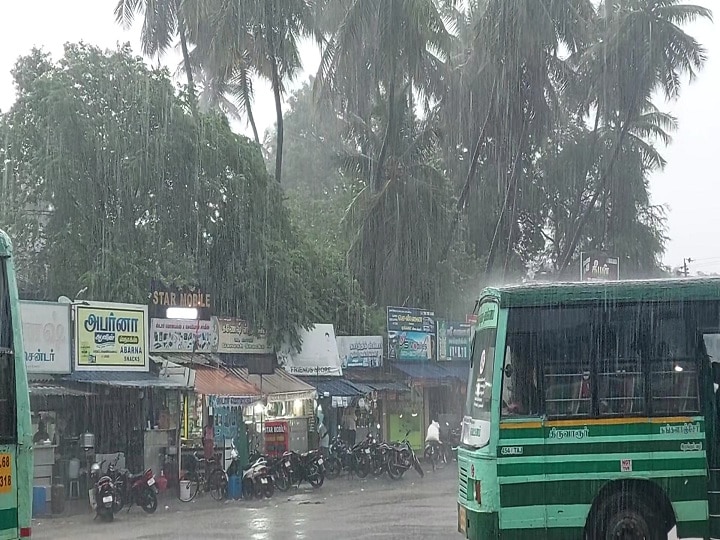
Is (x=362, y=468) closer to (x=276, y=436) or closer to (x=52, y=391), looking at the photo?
(x=276, y=436)

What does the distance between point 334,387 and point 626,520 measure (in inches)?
725

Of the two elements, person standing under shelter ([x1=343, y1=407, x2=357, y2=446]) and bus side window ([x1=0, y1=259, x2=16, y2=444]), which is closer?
bus side window ([x1=0, y1=259, x2=16, y2=444])

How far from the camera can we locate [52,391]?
19.0 metres

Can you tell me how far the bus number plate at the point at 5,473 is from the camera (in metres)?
7.87

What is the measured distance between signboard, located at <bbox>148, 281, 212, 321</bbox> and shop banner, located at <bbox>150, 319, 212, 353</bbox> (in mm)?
223

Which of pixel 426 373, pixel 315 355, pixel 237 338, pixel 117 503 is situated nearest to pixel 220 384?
pixel 237 338

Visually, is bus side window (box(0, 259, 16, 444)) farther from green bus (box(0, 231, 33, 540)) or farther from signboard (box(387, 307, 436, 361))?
signboard (box(387, 307, 436, 361))

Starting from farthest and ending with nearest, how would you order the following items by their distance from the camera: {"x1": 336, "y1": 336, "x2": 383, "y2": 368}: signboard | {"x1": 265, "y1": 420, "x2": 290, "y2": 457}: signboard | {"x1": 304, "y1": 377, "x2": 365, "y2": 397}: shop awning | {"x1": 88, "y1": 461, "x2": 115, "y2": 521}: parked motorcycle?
{"x1": 336, "y1": 336, "x2": 383, "y2": 368}: signboard
{"x1": 304, "y1": 377, "x2": 365, "y2": 397}: shop awning
{"x1": 265, "y1": 420, "x2": 290, "y2": 457}: signboard
{"x1": 88, "y1": 461, "x2": 115, "y2": 521}: parked motorcycle

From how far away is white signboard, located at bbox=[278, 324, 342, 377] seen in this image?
28234 millimetres

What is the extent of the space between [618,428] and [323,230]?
36.3m

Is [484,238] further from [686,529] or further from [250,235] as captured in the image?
[686,529]

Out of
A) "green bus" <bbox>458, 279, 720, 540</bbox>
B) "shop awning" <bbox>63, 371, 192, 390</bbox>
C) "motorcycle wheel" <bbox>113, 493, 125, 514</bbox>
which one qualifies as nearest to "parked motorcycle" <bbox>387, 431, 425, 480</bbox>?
"shop awning" <bbox>63, 371, 192, 390</bbox>

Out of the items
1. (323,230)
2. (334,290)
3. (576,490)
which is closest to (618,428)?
(576,490)

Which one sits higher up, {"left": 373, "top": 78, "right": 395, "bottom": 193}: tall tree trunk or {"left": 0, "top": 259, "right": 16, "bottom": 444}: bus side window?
{"left": 373, "top": 78, "right": 395, "bottom": 193}: tall tree trunk
